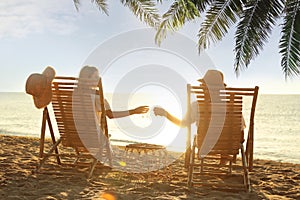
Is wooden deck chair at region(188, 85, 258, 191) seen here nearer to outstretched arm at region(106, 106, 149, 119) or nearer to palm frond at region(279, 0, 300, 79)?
outstretched arm at region(106, 106, 149, 119)

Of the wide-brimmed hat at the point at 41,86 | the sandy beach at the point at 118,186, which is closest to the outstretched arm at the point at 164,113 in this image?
the sandy beach at the point at 118,186

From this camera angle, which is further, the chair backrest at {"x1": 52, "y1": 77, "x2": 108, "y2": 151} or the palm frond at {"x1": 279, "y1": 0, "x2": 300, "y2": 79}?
the palm frond at {"x1": 279, "y1": 0, "x2": 300, "y2": 79}

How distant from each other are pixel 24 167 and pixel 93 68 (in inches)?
66.6

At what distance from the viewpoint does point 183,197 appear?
452cm

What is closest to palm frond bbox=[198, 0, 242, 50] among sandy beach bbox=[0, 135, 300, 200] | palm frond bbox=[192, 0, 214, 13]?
palm frond bbox=[192, 0, 214, 13]

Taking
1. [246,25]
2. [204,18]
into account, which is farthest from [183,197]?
[204,18]

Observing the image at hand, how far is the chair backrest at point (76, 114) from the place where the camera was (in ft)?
17.1

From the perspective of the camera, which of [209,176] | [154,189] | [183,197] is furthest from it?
[209,176]

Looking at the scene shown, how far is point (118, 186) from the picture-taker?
494 centimetres

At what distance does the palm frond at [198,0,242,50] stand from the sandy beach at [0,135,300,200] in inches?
189

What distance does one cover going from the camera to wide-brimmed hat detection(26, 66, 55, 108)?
17.3ft

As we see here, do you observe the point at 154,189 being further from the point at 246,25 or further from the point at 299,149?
the point at 299,149

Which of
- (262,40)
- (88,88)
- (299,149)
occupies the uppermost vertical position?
(262,40)

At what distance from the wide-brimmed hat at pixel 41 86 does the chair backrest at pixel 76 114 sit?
70 millimetres
